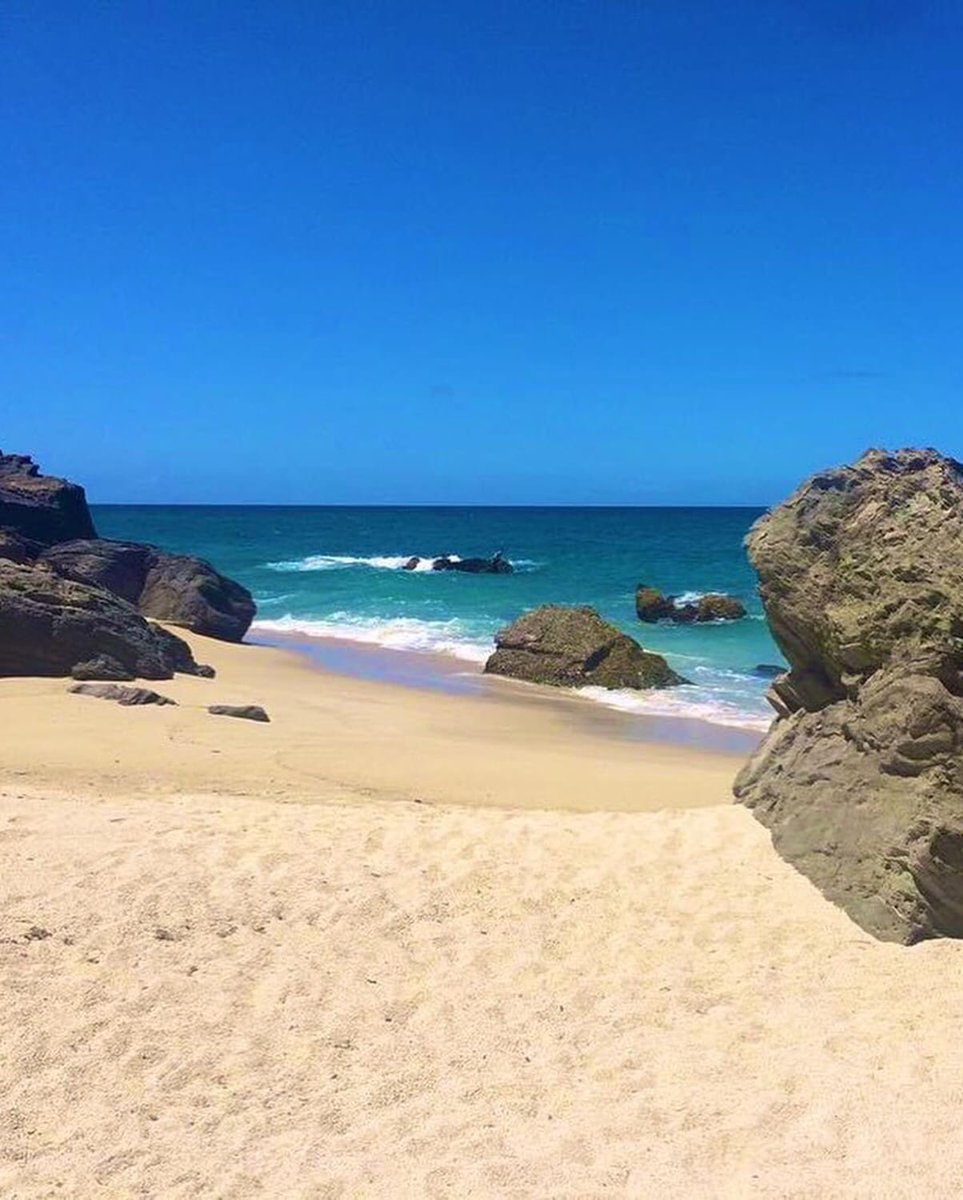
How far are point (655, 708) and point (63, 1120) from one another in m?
13.6

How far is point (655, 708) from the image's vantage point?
1719cm

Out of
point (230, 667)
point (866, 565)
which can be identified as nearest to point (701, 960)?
point (866, 565)

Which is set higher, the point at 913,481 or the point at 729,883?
the point at 913,481

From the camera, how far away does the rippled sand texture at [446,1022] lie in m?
4.26

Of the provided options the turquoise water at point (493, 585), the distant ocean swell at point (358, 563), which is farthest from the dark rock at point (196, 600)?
the distant ocean swell at point (358, 563)

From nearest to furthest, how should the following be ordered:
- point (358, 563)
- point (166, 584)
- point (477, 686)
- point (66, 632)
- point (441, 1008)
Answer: point (441, 1008) < point (66, 632) < point (477, 686) < point (166, 584) < point (358, 563)

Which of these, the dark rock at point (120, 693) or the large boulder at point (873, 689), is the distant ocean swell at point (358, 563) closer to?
the dark rock at point (120, 693)

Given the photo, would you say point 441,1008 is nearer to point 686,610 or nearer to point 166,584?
point 166,584

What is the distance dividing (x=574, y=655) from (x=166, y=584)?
9.58 m

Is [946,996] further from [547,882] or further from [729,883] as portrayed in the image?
[547,882]

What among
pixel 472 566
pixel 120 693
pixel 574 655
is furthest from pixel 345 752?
pixel 472 566

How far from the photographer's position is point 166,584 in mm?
24094

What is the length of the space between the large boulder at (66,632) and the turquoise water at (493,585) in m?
7.47

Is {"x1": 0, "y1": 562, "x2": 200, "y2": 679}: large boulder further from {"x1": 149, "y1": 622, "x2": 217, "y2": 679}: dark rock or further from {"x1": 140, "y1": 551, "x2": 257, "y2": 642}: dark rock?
{"x1": 140, "y1": 551, "x2": 257, "y2": 642}: dark rock
